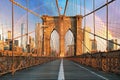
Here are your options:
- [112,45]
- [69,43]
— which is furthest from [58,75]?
[69,43]

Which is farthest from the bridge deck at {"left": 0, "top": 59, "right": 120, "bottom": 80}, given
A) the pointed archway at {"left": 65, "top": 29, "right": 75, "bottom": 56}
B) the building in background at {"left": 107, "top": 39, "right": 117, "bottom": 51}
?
the pointed archway at {"left": 65, "top": 29, "right": 75, "bottom": 56}

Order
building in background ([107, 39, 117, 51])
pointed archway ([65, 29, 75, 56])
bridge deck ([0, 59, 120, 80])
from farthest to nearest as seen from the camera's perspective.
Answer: pointed archway ([65, 29, 75, 56]) → building in background ([107, 39, 117, 51]) → bridge deck ([0, 59, 120, 80])

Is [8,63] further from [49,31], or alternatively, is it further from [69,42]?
[69,42]

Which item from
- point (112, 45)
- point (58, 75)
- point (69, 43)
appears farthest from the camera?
point (69, 43)

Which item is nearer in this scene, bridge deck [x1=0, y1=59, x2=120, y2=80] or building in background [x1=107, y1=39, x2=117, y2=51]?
bridge deck [x1=0, y1=59, x2=120, y2=80]

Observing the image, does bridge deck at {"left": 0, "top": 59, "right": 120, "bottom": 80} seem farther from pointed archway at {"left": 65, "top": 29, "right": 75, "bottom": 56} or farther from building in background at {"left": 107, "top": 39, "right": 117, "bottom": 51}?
pointed archway at {"left": 65, "top": 29, "right": 75, "bottom": 56}

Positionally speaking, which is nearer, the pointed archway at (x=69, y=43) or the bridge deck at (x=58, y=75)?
the bridge deck at (x=58, y=75)

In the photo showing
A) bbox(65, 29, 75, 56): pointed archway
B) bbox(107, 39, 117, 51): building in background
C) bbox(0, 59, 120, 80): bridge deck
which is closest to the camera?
bbox(0, 59, 120, 80): bridge deck

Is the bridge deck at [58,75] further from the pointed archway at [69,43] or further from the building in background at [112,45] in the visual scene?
the pointed archway at [69,43]

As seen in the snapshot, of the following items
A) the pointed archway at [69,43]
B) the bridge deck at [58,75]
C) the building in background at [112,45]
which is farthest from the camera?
the pointed archway at [69,43]

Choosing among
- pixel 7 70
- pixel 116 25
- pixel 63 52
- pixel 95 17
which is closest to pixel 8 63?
pixel 7 70

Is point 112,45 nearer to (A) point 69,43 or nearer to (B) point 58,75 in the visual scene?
(B) point 58,75

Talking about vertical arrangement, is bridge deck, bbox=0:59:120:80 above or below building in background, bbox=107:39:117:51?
→ below

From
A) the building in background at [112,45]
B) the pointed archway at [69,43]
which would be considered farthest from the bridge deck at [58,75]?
the pointed archway at [69,43]
